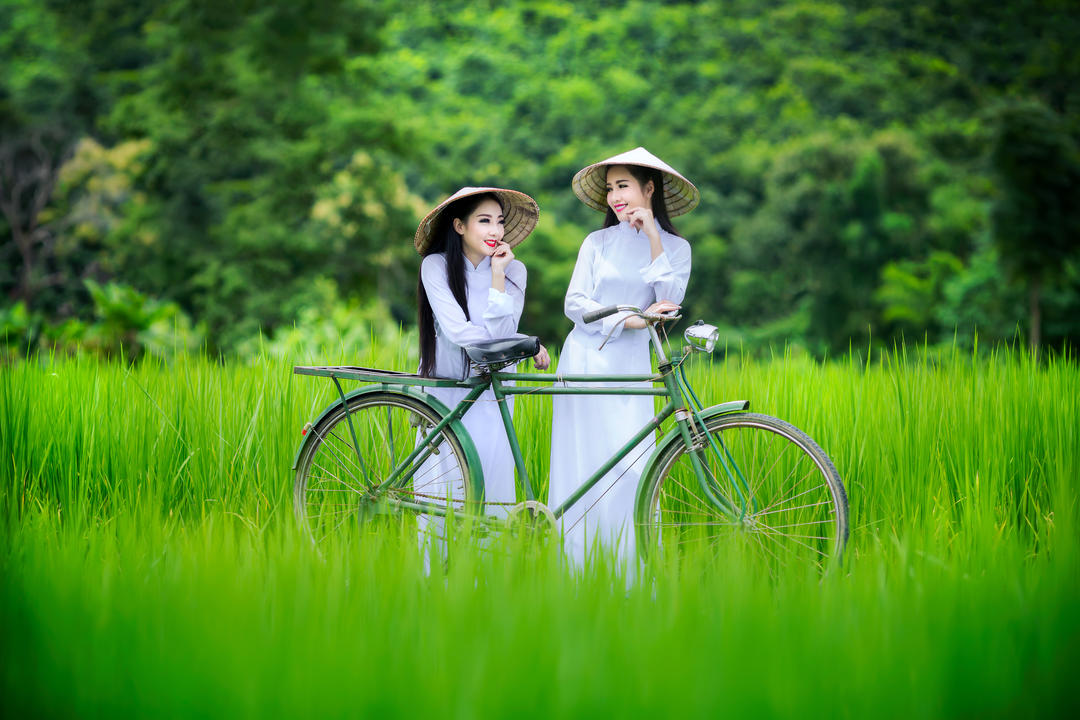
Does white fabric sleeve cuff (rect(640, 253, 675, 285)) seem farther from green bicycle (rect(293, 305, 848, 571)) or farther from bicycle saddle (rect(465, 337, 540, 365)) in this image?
bicycle saddle (rect(465, 337, 540, 365))

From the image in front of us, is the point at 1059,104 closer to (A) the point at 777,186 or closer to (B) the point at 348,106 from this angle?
(A) the point at 777,186

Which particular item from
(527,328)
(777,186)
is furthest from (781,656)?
(777,186)

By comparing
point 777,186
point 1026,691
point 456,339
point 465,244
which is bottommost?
point 1026,691

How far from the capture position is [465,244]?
3203mm

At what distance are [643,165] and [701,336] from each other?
0.72 meters

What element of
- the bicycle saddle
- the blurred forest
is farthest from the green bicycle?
the blurred forest

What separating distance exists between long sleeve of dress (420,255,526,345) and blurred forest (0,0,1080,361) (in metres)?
6.32

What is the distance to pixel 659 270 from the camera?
10.1 ft

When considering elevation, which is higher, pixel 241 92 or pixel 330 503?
pixel 241 92

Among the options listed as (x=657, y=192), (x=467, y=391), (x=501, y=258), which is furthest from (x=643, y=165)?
(x=467, y=391)

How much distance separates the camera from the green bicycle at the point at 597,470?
2.69 metres

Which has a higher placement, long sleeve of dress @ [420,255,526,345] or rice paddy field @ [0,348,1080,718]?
long sleeve of dress @ [420,255,526,345]

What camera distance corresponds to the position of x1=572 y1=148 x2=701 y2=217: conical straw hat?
10.4 feet

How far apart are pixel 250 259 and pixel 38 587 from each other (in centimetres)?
1240
